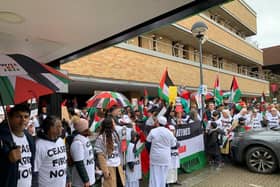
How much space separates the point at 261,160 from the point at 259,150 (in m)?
0.27

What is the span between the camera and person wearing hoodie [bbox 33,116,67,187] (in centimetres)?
312

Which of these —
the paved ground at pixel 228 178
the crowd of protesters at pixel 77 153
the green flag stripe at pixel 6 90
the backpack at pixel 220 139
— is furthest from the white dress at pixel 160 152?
the backpack at pixel 220 139

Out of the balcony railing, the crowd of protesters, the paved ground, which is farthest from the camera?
the balcony railing

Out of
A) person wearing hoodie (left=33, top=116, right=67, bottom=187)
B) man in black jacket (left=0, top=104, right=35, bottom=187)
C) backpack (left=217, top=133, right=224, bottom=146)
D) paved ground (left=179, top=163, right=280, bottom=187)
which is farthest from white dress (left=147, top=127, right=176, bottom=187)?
backpack (left=217, top=133, right=224, bottom=146)

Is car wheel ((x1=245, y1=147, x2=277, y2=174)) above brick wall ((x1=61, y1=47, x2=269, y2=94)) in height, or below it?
below

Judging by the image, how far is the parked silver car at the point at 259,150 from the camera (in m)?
7.04

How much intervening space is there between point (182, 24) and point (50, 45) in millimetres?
15156

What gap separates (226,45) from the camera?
23625 mm

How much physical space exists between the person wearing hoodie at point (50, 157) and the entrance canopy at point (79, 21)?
3.65 ft

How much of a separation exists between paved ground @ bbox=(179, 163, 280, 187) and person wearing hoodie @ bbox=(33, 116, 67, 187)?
394 centimetres

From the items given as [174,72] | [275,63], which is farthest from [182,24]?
[275,63]

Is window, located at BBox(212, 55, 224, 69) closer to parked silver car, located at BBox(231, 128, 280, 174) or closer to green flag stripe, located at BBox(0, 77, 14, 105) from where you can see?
parked silver car, located at BBox(231, 128, 280, 174)

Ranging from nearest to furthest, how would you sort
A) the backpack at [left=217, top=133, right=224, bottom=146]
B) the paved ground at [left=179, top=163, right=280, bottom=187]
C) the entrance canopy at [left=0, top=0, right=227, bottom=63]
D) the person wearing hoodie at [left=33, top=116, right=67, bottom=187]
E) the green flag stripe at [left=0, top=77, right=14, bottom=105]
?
the entrance canopy at [left=0, top=0, right=227, bottom=63] < the green flag stripe at [left=0, top=77, right=14, bottom=105] < the person wearing hoodie at [left=33, top=116, right=67, bottom=187] < the paved ground at [left=179, top=163, right=280, bottom=187] < the backpack at [left=217, top=133, right=224, bottom=146]

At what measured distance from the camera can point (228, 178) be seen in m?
6.85
